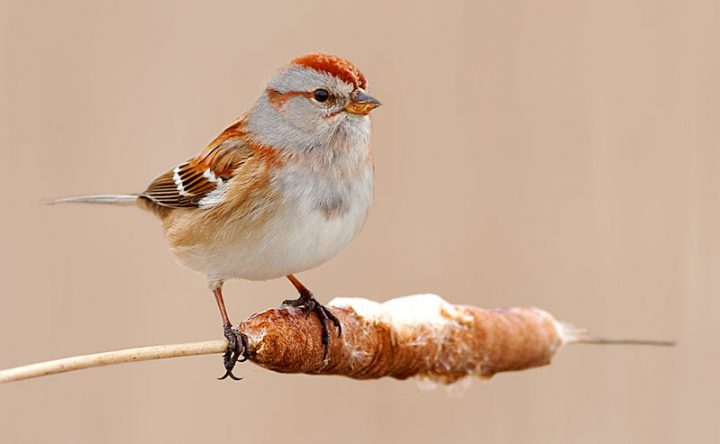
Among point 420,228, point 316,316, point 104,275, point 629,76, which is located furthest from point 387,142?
point 316,316

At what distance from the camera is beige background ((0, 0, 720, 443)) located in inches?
133

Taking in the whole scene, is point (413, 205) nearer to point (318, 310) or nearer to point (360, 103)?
point (360, 103)

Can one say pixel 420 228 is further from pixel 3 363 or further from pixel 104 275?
pixel 3 363

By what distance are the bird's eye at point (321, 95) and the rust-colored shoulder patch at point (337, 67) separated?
6 cm

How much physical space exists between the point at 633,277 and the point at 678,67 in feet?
2.74

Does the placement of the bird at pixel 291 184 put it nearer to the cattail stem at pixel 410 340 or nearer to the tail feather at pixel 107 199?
the cattail stem at pixel 410 340

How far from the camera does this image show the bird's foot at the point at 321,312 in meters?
1.97

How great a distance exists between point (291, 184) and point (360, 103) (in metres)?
0.26

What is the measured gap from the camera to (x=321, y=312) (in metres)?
2.15

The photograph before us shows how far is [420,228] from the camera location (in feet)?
12.4

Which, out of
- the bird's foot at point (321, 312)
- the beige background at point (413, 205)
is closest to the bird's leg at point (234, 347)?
the bird's foot at point (321, 312)

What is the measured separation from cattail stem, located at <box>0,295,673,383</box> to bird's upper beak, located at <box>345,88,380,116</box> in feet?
1.56

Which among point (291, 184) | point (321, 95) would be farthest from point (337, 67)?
point (291, 184)

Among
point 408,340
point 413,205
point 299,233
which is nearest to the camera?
point 408,340
